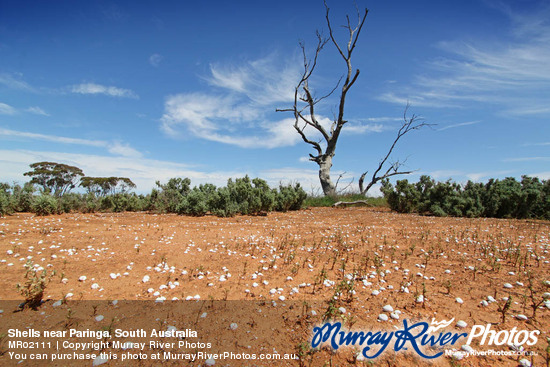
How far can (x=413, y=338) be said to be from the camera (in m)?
3.22

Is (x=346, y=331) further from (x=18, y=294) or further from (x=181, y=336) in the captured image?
(x=18, y=294)

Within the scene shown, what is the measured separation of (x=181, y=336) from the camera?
10.4 feet

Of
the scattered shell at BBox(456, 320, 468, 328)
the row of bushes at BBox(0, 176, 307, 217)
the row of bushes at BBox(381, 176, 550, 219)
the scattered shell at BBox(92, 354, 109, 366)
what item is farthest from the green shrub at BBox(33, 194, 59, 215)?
the row of bushes at BBox(381, 176, 550, 219)

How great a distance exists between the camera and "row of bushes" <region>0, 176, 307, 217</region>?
11297 millimetres

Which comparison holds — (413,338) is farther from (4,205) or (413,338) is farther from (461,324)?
(4,205)

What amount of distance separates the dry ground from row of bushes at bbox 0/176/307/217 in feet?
14.7

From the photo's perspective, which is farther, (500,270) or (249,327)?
(500,270)

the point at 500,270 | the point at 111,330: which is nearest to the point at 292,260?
the point at 111,330

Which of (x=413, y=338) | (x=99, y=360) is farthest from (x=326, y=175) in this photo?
(x=99, y=360)

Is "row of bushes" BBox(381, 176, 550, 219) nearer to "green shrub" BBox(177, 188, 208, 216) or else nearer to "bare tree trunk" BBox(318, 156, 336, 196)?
"bare tree trunk" BBox(318, 156, 336, 196)

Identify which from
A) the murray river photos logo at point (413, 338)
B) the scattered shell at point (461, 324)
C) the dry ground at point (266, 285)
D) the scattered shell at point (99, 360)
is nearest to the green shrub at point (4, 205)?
the dry ground at point (266, 285)

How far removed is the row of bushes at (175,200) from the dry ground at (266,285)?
14.7 feet

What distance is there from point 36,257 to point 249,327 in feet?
16.4

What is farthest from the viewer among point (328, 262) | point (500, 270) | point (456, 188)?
point (456, 188)
